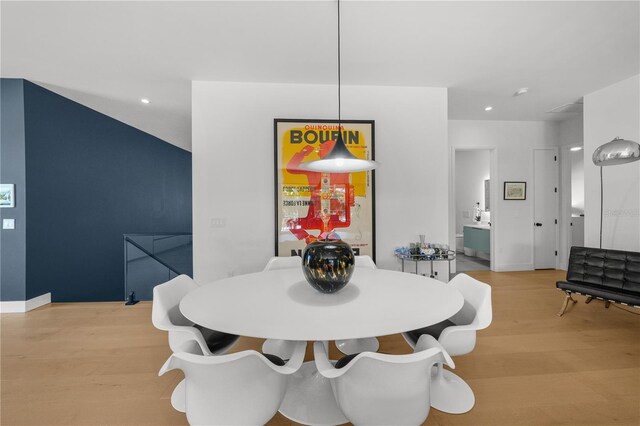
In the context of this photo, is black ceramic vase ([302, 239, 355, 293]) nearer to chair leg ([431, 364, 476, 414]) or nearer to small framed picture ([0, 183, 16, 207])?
chair leg ([431, 364, 476, 414])

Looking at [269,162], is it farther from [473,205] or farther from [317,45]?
[473,205]

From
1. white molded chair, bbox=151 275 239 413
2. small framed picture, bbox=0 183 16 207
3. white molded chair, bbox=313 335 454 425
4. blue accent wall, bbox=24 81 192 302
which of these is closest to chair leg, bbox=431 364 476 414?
white molded chair, bbox=313 335 454 425

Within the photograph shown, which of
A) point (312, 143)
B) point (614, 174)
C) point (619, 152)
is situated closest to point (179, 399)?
point (312, 143)

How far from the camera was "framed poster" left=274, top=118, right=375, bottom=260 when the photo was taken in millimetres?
3473

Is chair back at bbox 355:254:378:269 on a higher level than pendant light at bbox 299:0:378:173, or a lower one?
lower

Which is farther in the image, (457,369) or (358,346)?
(358,346)

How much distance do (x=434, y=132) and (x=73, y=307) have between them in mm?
5238

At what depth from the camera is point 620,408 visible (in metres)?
1.69

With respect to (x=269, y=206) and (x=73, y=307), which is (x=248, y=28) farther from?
(x=73, y=307)

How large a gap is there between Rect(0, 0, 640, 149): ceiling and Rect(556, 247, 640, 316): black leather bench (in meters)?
2.14

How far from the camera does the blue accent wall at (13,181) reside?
3.37m

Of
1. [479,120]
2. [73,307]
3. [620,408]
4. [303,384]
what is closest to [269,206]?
[303,384]

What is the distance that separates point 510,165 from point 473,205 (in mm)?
2021

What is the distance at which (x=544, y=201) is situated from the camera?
204 inches
